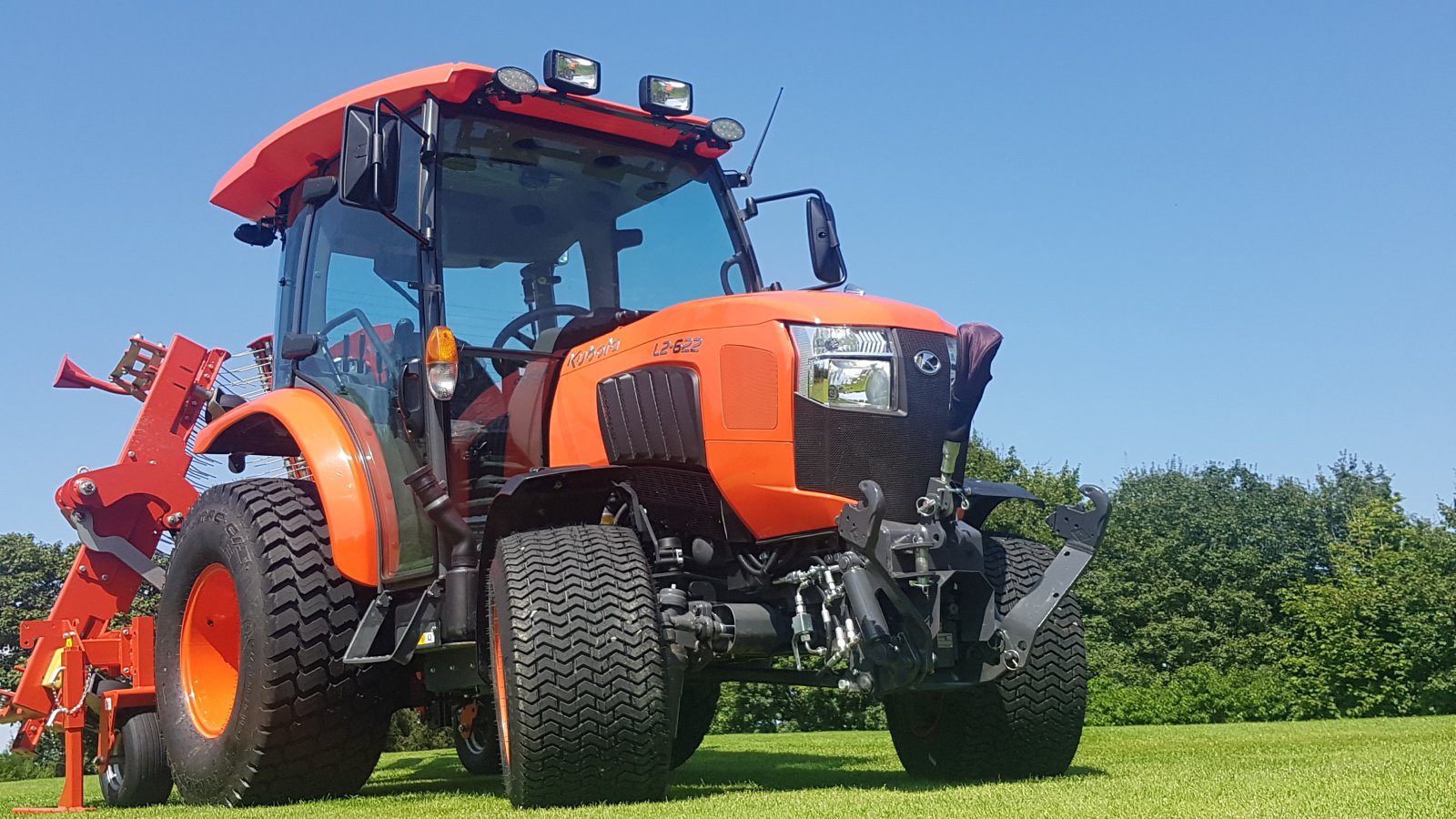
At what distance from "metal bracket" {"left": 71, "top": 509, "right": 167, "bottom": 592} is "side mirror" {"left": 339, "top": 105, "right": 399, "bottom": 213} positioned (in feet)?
13.1

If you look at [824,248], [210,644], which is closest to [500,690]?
[210,644]

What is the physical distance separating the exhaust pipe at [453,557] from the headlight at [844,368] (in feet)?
5.24

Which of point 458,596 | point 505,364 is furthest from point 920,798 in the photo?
point 505,364

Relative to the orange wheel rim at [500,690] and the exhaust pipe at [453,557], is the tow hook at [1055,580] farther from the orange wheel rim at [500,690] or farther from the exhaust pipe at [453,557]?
the exhaust pipe at [453,557]

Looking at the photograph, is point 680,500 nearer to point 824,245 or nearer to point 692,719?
point 824,245

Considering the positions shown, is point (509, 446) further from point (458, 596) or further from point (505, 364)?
point (458, 596)

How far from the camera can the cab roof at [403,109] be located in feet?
20.5

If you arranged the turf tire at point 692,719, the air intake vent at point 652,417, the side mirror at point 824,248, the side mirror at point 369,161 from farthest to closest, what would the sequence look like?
the turf tire at point 692,719
the side mirror at point 824,248
the side mirror at point 369,161
the air intake vent at point 652,417

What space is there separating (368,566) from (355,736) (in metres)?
0.85

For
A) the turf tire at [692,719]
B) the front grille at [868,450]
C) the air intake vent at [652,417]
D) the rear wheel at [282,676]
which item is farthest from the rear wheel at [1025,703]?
the rear wheel at [282,676]

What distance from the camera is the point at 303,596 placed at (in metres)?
6.12

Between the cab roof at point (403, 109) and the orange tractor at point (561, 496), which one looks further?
the cab roof at point (403, 109)

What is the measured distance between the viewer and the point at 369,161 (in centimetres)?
554

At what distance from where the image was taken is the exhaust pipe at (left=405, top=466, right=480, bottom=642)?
221 inches
